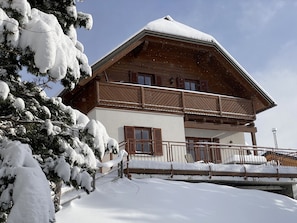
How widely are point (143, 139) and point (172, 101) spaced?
217 cm

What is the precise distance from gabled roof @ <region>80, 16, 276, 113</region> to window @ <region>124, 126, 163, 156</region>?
2599 mm

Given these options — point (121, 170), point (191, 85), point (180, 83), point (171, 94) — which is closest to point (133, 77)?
point (171, 94)

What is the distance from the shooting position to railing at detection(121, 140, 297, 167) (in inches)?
696

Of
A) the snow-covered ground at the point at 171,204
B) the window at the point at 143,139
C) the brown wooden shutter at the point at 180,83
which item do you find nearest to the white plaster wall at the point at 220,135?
the brown wooden shutter at the point at 180,83

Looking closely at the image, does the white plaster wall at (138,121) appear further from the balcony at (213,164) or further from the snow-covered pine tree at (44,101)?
the snow-covered pine tree at (44,101)

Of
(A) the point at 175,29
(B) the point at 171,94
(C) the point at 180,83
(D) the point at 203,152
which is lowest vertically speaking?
(D) the point at 203,152

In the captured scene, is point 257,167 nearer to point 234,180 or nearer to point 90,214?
point 234,180

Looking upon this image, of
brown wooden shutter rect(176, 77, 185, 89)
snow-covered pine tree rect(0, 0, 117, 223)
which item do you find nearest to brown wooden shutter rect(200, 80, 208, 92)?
brown wooden shutter rect(176, 77, 185, 89)

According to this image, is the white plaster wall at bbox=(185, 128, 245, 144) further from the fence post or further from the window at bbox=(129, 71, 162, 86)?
the fence post

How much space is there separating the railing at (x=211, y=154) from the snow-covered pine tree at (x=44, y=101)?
374 inches

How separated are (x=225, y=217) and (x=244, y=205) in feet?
5.01

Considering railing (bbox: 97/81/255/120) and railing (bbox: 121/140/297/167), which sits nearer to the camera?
railing (bbox: 121/140/297/167)

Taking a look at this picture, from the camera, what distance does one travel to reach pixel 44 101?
7.41m

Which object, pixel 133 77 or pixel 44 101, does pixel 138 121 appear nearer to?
pixel 133 77
